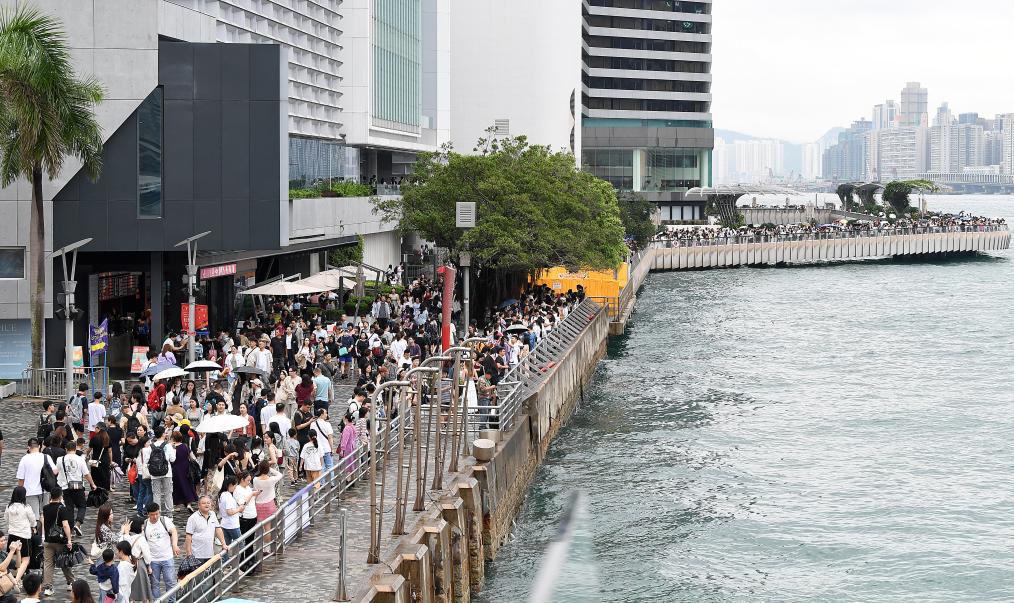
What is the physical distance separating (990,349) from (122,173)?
141 ft

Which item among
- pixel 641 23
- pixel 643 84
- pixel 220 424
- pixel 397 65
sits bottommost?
pixel 220 424

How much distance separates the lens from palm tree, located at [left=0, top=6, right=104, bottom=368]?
32.8m

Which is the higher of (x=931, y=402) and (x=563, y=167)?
(x=563, y=167)

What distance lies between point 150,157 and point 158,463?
21.7 m

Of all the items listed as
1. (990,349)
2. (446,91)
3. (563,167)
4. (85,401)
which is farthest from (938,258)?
(85,401)

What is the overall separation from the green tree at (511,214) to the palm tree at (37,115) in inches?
735

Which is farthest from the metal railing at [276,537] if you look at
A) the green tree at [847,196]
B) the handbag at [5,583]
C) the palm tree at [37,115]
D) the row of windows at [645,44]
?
the green tree at [847,196]

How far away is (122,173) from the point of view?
40.2 m

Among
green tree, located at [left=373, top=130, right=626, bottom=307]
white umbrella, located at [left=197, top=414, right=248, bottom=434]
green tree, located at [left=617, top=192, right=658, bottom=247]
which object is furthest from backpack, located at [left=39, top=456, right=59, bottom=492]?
green tree, located at [left=617, top=192, right=658, bottom=247]

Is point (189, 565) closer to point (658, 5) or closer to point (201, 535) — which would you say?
point (201, 535)

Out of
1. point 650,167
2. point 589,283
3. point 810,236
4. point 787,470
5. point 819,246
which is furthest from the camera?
point 650,167

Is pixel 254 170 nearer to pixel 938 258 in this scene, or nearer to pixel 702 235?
pixel 702 235

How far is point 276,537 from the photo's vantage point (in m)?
19.2

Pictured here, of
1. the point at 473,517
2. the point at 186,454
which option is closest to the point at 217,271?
the point at 473,517
